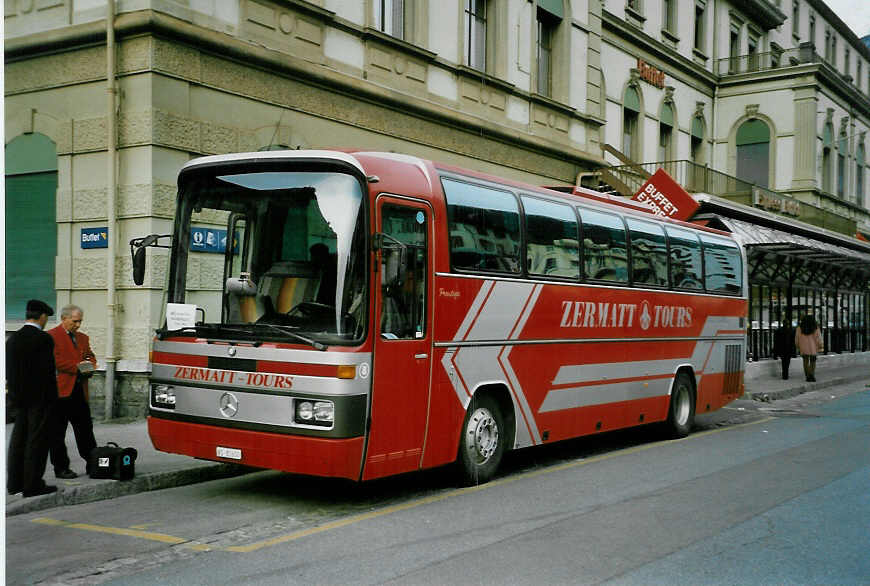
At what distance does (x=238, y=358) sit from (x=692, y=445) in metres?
7.48

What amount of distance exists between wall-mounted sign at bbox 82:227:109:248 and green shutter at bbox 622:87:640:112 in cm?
1826

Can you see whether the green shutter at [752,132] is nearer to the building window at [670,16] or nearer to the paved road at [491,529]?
the building window at [670,16]

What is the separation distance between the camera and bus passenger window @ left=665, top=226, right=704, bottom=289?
44.1ft

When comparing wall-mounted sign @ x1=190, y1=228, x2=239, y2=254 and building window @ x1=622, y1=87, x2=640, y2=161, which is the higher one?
building window @ x1=622, y1=87, x2=640, y2=161

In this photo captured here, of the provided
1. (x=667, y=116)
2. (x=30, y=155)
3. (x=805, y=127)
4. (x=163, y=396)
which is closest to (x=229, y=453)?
(x=163, y=396)

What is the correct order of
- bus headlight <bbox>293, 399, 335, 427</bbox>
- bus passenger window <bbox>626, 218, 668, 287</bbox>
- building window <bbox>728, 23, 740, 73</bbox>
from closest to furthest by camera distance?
bus headlight <bbox>293, 399, 335, 427</bbox> < bus passenger window <bbox>626, 218, 668, 287</bbox> < building window <bbox>728, 23, 740, 73</bbox>

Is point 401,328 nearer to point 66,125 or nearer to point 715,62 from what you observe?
point 66,125

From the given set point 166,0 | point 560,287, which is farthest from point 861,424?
point 166,0

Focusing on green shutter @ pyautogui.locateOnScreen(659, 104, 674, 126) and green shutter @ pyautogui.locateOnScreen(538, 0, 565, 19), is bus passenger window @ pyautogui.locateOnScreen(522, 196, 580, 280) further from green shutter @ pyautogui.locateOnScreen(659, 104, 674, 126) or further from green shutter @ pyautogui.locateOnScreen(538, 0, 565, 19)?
green shutter @ pyautogui.locateOnScreen(659, 104, 674, 126)

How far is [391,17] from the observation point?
1697 cm

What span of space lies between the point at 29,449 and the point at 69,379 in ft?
3.35

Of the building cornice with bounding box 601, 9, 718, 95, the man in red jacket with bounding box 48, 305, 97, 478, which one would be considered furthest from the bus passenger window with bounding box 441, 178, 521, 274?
the building cornice with bounding box 601, 9, 718, 95

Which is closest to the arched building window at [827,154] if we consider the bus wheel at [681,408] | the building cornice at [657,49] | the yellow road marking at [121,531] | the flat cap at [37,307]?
the building cornice at [657,49]

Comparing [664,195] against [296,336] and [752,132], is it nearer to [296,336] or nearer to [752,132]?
[296,336]
